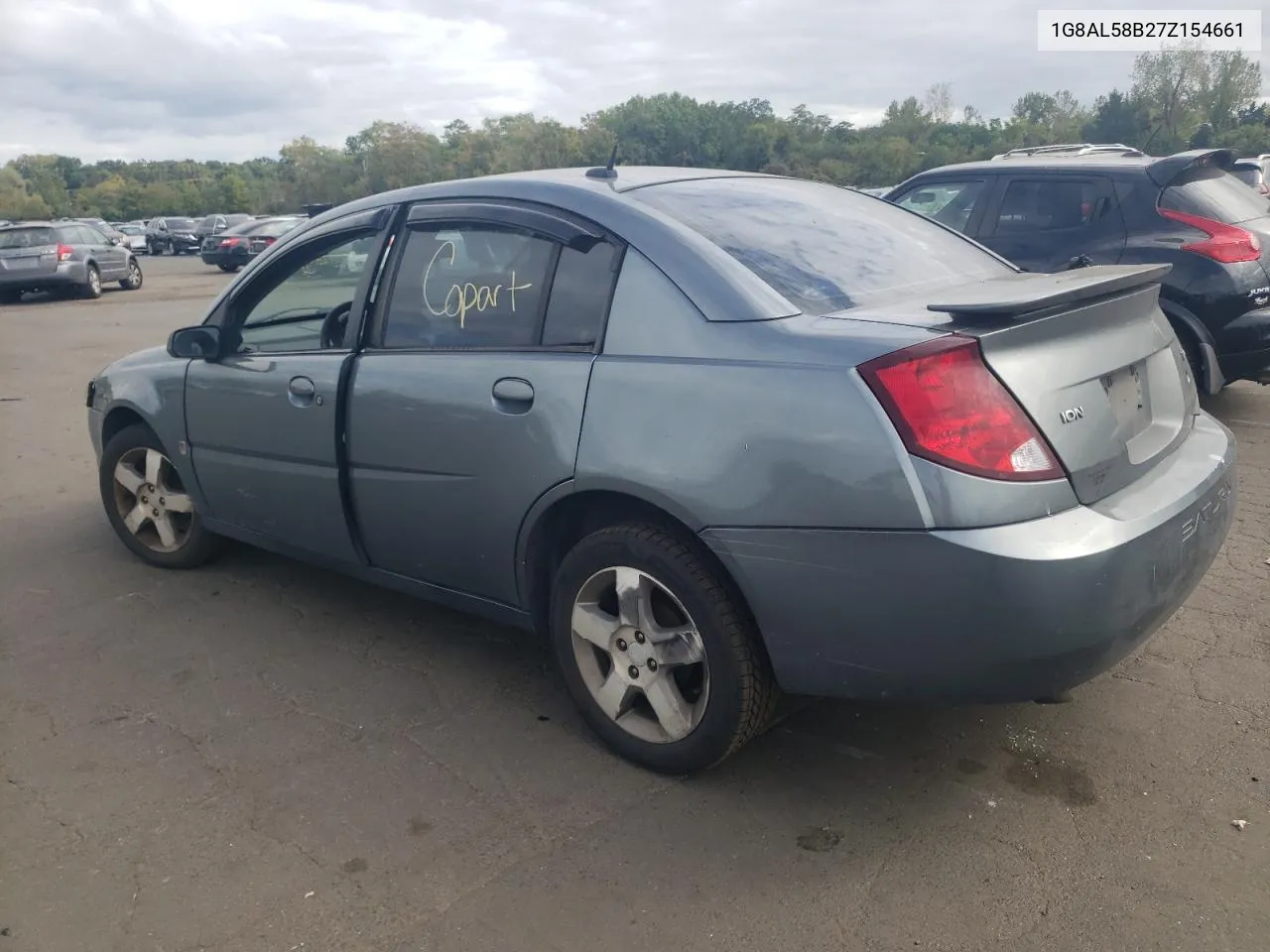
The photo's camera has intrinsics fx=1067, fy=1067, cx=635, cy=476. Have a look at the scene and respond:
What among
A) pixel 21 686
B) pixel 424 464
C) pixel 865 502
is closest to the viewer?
pixel 865 502

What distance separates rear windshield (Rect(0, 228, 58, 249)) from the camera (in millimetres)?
20359

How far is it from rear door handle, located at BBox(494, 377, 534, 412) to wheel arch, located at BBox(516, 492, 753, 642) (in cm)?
29

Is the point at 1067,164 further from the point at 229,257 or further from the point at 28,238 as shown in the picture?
the point at 229,257

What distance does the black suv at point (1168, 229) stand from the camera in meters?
6.47

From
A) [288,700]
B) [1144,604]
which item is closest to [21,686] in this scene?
[288,700]

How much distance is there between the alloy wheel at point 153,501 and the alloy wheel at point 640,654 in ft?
7.91

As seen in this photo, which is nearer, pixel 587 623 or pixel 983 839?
pixel 983 839

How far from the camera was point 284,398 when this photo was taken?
154 inches

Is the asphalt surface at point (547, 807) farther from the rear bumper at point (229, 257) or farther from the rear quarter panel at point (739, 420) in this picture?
the rear bumper at point (229, 257)

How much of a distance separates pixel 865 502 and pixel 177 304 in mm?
19727

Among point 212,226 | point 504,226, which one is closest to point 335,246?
point 504,226

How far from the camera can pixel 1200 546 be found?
9.33 feet

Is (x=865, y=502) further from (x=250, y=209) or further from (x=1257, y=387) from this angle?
(x=250, y=209)

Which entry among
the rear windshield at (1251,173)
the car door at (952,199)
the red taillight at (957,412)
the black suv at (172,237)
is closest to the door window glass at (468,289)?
the red taillight at (957,412)
